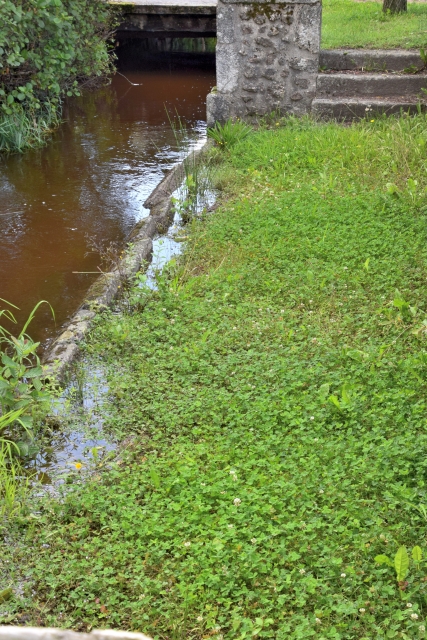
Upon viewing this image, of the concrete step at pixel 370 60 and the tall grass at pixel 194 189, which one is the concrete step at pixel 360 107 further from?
the tall grass at pixel 194 189

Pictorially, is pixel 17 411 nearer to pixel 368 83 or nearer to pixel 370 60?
pixel 368 83

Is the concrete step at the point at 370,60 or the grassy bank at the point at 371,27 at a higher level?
the grassy bank at the point at 371,27

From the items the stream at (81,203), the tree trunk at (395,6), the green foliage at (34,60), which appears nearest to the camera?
the stream at (81,203)

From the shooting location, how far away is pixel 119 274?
205 inches

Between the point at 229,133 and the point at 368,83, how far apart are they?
189 centimetres

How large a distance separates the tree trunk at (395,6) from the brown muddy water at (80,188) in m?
3.24

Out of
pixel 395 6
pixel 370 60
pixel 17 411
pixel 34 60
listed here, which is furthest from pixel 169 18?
pixel 17 411

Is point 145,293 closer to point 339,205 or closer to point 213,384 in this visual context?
point 213,384

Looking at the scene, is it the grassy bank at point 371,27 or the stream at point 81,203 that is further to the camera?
the grassy bank at point 371,27

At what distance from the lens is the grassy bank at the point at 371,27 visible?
9.09 m

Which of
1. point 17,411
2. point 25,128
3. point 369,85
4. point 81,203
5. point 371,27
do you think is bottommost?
point 81,203

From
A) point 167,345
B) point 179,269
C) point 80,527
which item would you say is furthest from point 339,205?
point 80,527

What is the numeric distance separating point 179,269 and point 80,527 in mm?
2642

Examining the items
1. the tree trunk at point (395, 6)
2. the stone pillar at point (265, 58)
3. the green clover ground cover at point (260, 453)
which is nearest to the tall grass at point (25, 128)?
the stone pillar at point (265, 58)
